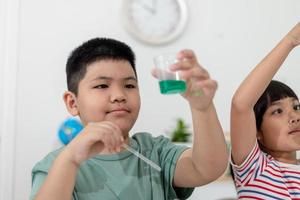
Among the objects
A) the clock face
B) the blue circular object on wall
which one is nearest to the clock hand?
the clock face

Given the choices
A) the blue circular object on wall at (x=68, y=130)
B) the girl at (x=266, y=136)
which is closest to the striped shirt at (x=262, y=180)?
the girl at (x=266, y=136)

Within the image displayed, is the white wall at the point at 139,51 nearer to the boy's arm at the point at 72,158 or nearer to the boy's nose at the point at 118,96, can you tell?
the boy's nose at the point at 118,96

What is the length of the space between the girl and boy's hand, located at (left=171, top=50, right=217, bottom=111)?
29 cm

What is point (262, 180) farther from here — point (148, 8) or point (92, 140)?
point (148, 8)

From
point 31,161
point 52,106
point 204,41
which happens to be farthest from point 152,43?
point 31,161

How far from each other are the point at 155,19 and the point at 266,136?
932mm

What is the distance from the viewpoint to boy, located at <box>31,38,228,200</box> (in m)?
0.80

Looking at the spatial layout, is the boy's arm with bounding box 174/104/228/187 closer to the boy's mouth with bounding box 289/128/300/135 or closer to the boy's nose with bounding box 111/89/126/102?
the boy's nose with bounding box 111/89/126/102

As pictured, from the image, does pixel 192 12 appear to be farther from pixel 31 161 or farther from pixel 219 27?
pixel 31 161

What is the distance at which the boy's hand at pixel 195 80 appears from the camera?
76 centimetres

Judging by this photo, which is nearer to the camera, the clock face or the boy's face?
the boy's face

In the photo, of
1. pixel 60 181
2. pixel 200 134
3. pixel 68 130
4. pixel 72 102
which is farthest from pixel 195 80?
pixel 68 130

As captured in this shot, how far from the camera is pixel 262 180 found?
1.08 metres

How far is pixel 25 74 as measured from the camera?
1.68 metres
